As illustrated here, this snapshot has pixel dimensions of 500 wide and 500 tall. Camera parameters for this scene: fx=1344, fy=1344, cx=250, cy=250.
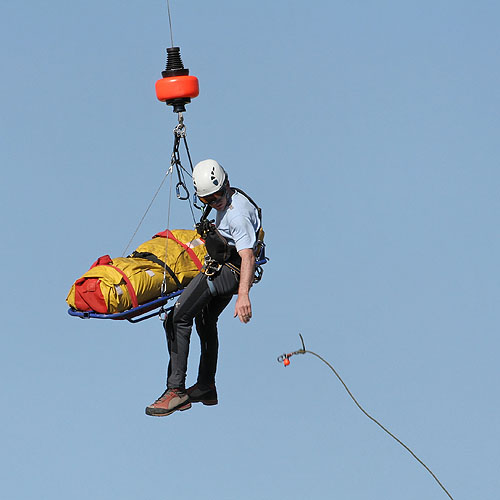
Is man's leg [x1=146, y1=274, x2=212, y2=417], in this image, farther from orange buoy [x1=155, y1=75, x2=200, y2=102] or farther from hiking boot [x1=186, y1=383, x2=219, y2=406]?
orange buoy [x1=155, y1=75, x2=200, y2=102]

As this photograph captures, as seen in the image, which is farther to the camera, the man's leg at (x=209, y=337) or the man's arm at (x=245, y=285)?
the man's leg at (x=209, y=337)

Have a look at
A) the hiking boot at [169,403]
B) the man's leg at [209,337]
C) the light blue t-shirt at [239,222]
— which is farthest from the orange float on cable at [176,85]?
the hiking boot at [169,403]

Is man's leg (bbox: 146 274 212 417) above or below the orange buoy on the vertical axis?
below

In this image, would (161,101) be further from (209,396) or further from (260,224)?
(209,396)

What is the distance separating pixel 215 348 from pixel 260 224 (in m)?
1.30

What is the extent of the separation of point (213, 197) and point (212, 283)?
2.53 feet

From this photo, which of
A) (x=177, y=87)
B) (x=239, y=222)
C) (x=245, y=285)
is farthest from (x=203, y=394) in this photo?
(x=177, y=87)

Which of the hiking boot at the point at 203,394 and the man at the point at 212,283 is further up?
the man at the point at 212,283

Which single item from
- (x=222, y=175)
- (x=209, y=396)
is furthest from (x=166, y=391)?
(x=222, y=175)

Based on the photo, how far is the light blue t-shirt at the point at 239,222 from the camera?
1137 cm

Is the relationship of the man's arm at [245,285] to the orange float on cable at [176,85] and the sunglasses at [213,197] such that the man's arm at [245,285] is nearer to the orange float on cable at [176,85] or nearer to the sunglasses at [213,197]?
the sunglasses at [213,197]

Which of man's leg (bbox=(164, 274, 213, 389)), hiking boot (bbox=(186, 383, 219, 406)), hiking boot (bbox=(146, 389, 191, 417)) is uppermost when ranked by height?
man's leg (bbox=(164, 274, 213, 389))

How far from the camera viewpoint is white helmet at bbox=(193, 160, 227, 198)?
11320 mm

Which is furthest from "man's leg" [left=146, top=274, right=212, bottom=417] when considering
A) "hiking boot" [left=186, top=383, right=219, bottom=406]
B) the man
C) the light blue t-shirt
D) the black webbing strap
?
the light blue t-shirt
